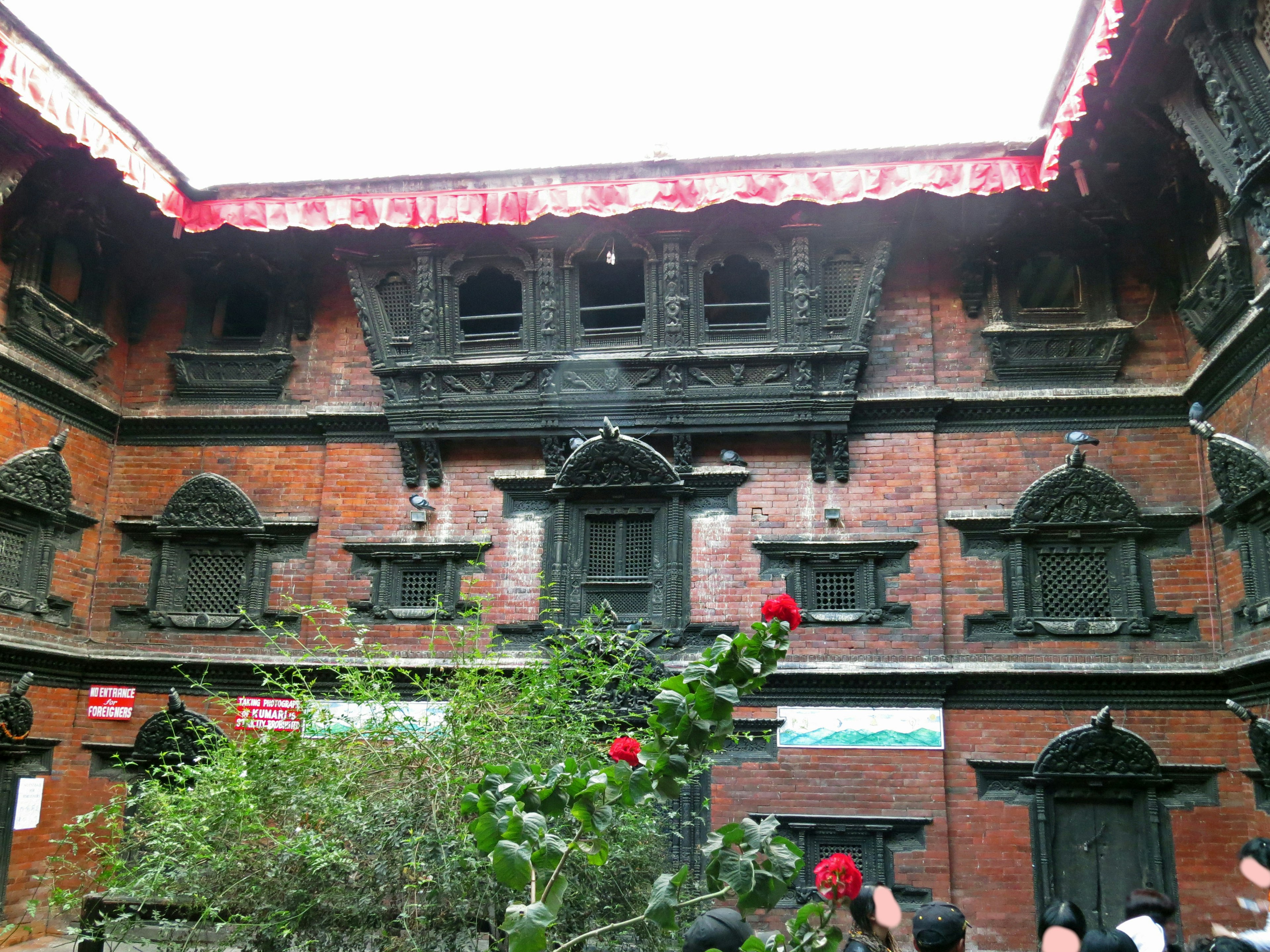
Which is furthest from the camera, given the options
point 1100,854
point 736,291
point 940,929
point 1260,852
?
point 736,291

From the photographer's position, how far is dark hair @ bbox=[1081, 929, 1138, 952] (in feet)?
14.7

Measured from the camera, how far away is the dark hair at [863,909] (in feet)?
16.0

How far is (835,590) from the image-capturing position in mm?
10320

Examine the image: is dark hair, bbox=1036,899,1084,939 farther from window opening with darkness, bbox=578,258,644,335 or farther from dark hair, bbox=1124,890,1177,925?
window opening with darkness, bbox=578,258,644,335

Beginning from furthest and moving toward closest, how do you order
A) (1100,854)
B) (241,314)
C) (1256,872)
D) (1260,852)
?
1. (241,314)
2. (1100,854)
3. (1260,852)
4. (1256,872)

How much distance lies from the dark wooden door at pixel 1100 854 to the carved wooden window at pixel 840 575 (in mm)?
2333

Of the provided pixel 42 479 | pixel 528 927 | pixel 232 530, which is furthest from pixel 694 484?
pixel 528 927

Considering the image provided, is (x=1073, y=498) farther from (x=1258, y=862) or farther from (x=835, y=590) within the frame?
(x=1258, y=862)

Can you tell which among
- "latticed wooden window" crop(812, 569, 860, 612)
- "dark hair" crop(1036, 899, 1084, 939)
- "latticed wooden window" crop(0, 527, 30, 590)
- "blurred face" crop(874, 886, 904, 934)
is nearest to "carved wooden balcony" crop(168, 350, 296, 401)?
"latticed wooden window" crop(0, 527, 30, 590)

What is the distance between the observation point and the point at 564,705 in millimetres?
6793

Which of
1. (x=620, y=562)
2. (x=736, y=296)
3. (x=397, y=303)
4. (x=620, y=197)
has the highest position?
(x=620, y=197)

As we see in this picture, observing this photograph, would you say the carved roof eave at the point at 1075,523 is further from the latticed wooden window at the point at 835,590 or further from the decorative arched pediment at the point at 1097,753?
the decorative arched pediment at the point at 1097,753

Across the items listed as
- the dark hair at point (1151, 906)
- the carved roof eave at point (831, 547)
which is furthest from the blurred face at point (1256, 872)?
the carved roof eave at point (831, 547)

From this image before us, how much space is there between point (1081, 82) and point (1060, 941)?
→ 7181 millimetres
